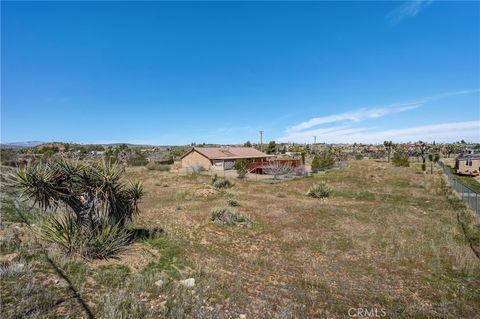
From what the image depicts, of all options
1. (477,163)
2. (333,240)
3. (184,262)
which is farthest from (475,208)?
(477,163)

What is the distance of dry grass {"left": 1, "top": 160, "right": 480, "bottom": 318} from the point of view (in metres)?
5.80

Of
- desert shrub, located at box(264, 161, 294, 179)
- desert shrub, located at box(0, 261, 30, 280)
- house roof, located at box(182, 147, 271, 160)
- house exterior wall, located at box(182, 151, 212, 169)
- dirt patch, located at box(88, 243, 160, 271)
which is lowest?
dirt patch, located at box(88, 243, 160, 271)

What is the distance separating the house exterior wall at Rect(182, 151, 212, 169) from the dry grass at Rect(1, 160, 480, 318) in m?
30.4

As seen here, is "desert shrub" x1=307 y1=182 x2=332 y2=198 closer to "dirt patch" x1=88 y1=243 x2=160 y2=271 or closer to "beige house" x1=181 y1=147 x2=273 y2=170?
"dirt patch" x1=88 y1=243 x2=160 y2=271

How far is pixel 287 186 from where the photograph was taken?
1100 inches

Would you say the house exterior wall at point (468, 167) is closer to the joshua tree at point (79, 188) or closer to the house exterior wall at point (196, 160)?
the house exterior wall at point (196, 160)

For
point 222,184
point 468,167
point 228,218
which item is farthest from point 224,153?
point 228,218

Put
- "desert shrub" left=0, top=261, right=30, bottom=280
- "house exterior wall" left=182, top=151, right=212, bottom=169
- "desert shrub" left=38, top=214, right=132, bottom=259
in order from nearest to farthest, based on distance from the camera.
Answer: "desert shrub" left=0, top=261, right=30, bottom=280 → "desert shrub" left=38, top=214, right=132, bottom=259 → "house exterior wall" left=182, top=151, right=212, bottom=169

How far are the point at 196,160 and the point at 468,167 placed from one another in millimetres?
42057

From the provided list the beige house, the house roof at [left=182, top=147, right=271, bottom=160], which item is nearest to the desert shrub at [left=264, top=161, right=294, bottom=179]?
the beige house

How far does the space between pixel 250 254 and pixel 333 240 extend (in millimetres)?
3925

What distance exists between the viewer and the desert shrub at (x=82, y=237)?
7.26 m

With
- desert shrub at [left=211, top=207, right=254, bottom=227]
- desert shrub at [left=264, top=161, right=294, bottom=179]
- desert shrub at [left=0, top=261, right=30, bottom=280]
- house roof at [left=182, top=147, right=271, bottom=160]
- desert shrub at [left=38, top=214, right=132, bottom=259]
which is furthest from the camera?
house roof at [left=182, top=147, right=271, bottom=160]

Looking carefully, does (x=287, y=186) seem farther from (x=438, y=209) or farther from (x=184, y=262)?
(x=184, y=262)
